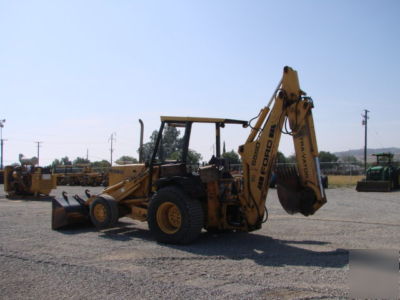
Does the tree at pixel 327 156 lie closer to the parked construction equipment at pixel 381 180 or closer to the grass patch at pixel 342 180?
the grass patch at pixel 342 180

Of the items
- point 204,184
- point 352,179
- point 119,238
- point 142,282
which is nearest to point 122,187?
point 119,238

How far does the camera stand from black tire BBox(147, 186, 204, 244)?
26.7 feet

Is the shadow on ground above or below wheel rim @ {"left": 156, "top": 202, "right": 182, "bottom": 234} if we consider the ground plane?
below

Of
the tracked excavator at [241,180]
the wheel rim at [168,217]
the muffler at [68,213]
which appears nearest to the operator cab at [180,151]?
the tracked excavator at [241,180]

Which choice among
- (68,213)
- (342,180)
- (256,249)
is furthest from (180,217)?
(342,180)

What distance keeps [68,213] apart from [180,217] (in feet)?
10.8

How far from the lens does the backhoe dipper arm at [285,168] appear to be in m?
7.95

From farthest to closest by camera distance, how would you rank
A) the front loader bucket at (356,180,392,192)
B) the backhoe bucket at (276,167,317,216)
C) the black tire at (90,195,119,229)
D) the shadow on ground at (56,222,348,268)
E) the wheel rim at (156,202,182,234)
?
1. the front loader bucket at (356,180,392,192)
2. the black tire at (90,195,119,229)
3. the wheel rim at (156,202,182,234)
4. the backhoe bucket at (276,167,317,216)
5. the shadow on ground at (56,222,348,268)

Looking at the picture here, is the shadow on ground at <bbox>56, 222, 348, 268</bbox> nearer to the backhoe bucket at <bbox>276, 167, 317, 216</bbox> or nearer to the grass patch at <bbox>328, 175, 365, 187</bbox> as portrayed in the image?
the backhoe bucket at <bbox>276, 167, 317, 216</bbox>

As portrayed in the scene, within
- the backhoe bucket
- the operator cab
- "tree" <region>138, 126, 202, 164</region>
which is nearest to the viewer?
the backhoe bucket

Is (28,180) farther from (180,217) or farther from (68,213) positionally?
(180,217)

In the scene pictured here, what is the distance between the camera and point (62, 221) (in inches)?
400

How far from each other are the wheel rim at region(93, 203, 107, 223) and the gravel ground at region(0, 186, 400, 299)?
1.19ft

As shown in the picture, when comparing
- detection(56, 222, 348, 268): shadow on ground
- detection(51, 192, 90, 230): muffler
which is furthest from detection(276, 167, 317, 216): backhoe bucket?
detection(51, 192, 90, 230): muffler
